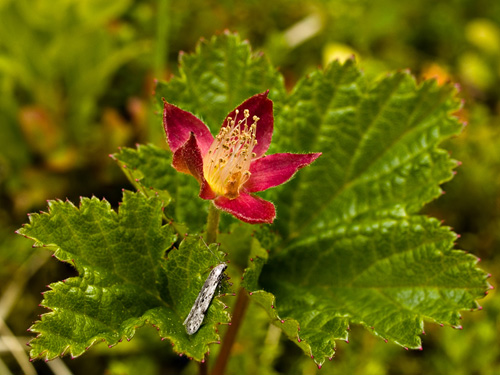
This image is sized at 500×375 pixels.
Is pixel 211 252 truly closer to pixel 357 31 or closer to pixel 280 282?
pixel 280 282

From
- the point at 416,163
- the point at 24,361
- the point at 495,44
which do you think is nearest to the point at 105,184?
the point at 24,361

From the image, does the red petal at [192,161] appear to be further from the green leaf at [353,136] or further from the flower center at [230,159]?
the green leaf at [353,136]

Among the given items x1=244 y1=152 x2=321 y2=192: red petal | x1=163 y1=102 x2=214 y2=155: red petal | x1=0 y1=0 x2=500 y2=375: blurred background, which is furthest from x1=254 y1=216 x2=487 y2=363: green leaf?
x1=0 y1=0 x2=500 y2=375: blurred background

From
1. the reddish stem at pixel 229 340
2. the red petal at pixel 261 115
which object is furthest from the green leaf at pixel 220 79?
the reddish stem at pixel 229 340

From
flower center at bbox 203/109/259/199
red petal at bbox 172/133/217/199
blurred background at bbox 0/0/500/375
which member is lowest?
blurred background at bbox 0/0/500/375

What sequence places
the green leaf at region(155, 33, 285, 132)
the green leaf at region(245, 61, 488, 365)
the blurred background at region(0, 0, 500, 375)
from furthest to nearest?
the blurred background at region(0, 0, 500, 375)
the green leaf at region(155, 33, 285, 132)
the green leaf at region(245, 61, 488, 365)

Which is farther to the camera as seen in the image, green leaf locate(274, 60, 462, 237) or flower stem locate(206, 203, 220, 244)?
green leaf locate(274, 60, 462, 237)

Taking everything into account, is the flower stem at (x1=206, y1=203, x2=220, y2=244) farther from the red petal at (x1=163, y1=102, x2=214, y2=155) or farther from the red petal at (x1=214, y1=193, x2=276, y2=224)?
the red petal at (x1=163, y1=102, x2=214, y2=155)
